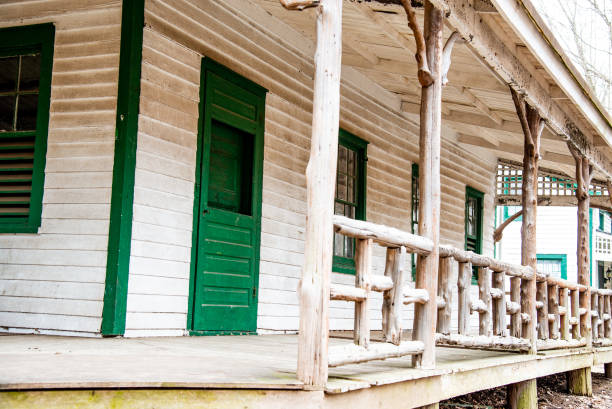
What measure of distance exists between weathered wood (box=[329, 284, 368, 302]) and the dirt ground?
402 centimetres

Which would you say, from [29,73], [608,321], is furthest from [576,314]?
[29,73]

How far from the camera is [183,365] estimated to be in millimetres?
4117

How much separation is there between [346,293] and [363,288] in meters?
0.21

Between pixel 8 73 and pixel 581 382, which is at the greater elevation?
pixel 8 73

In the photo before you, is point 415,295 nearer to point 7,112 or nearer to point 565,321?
point 7,112

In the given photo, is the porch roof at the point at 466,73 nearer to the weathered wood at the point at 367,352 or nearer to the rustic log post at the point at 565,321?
the rustic log post at the point at 565,321

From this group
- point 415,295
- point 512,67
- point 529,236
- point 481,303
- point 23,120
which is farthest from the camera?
point 529,236

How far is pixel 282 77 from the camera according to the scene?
317 inches

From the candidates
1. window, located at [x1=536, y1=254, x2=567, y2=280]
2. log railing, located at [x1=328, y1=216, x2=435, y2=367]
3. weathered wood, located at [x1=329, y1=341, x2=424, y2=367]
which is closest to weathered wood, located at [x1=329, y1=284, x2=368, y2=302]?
log railing, located at [x1=328, y1=216, x2=435, y2=367]

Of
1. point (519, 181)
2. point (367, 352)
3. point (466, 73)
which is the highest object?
point (466, 73)

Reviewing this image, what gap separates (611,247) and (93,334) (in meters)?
23.7

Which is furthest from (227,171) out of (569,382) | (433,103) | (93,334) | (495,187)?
(495,187)

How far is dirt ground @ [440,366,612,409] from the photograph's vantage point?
8047mm

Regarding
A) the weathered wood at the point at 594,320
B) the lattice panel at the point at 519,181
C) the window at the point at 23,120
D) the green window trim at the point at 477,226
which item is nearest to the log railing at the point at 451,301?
the weathered wood at the point at 594,320
